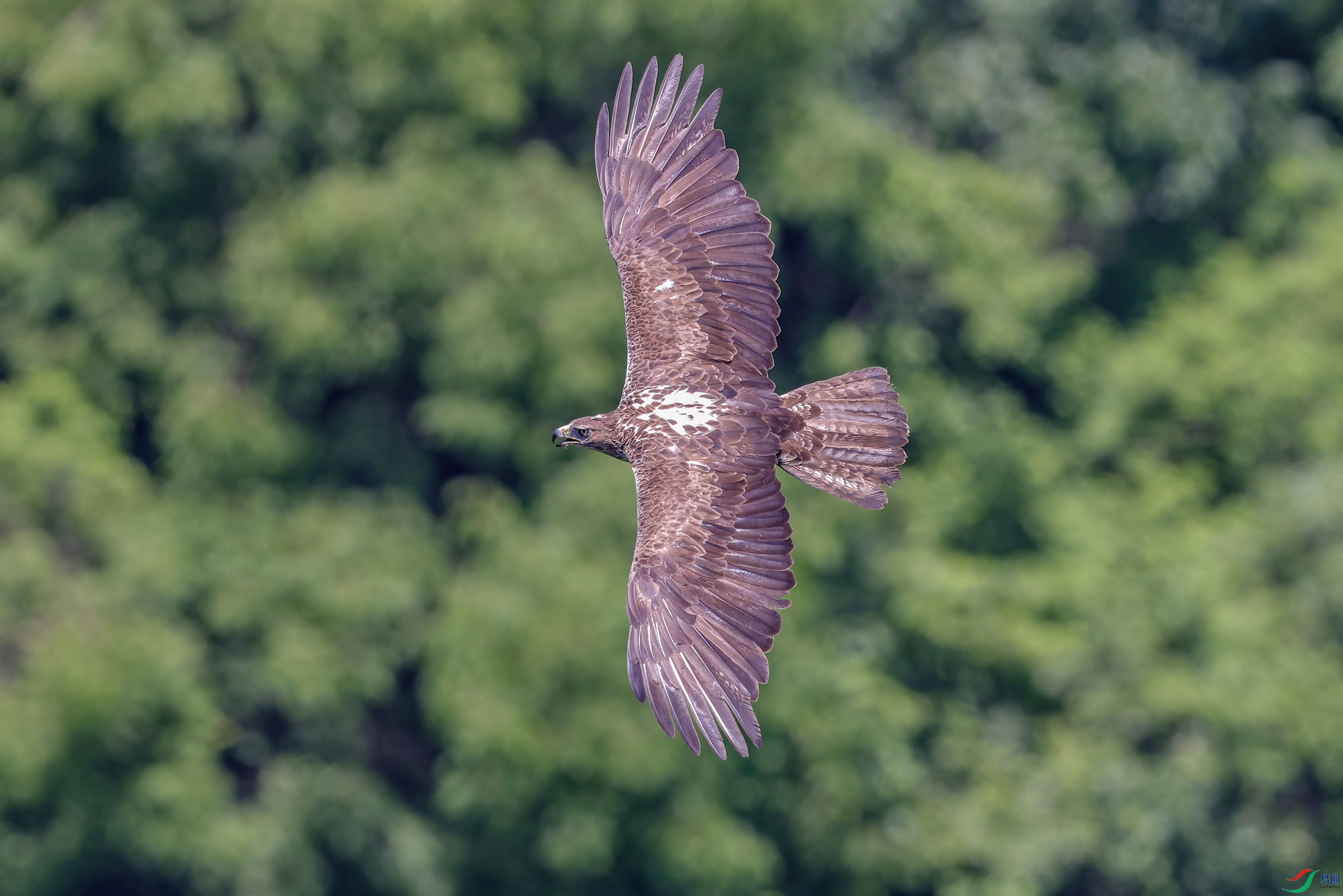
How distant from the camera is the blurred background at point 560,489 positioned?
74.6 feet

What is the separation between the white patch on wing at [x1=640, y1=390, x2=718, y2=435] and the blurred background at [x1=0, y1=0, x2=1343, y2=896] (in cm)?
1054

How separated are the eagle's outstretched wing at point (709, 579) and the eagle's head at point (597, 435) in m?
0.42

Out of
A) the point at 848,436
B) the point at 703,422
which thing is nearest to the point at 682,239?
the point at 703,422

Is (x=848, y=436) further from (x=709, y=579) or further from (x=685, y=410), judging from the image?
(x=709, y=579)

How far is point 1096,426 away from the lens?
84.8ft

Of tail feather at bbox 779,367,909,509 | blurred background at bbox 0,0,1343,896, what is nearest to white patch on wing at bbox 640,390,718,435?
tail feather at bbox 779,367,909,509

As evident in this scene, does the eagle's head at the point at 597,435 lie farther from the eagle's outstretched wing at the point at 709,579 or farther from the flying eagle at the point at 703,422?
the eagle's outstretched wing at the point at 709,579

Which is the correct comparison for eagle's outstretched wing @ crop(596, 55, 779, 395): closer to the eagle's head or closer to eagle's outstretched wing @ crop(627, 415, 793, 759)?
the eagle's head

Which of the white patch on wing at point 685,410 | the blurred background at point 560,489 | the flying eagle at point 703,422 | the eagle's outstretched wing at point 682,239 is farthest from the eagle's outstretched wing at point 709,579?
the blurred background at point 560,489

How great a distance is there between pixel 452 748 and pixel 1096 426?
859cm

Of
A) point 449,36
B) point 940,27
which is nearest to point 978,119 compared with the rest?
point 940,27

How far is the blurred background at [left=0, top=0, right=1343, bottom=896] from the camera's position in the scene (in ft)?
74.6

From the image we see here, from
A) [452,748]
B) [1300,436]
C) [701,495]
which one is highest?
[1300,436]

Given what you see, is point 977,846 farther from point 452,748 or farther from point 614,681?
point 452,748
